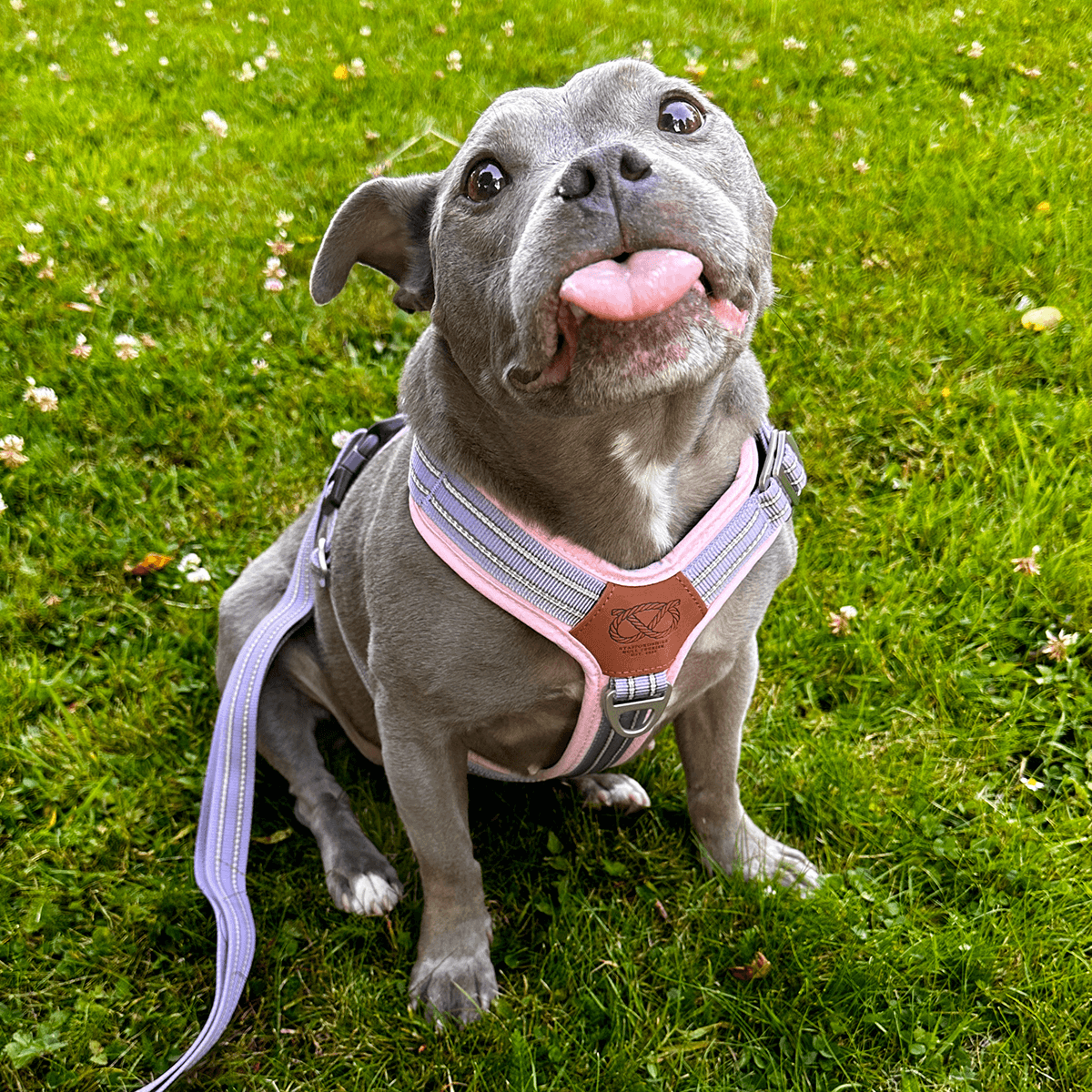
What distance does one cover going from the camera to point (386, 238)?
2.63 m

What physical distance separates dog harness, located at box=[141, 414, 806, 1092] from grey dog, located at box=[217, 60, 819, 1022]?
59 mm

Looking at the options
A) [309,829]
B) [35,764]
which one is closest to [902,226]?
[309,829]

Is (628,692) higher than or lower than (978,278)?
higher

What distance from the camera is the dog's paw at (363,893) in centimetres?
297

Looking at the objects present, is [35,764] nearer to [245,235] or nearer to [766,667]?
[766,667]

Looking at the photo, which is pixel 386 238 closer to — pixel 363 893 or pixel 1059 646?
pixel 363 893

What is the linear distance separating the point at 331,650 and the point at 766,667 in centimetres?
151

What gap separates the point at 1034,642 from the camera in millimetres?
3545

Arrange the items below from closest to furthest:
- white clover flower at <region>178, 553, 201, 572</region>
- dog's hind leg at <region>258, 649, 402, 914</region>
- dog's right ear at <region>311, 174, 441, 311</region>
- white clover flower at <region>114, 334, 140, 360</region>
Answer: dog's right ear at <region>311, 174, 441, 311</region>
dog's hind leg at <region>258, 649, 402, 914</region>
white clover flower at <region>178, 553, 201, 572</region>
white clover flower at <region>114, 334, 140, 360</region>

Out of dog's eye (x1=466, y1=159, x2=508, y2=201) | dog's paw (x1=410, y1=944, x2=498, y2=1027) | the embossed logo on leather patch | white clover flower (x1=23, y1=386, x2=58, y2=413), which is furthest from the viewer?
white clover flower (x1=23, y1=386, x2=58, y2=413)

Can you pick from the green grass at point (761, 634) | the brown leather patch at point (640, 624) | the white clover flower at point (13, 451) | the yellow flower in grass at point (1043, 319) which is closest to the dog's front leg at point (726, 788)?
the green grass at point (761, 634)

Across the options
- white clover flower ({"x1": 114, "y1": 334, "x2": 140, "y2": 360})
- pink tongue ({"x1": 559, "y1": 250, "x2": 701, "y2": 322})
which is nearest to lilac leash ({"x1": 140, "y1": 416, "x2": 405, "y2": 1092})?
pink tongue ({"x1": 559, "y1": 250, "x2": 701, "y2": 322})

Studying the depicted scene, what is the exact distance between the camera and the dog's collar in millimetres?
2299

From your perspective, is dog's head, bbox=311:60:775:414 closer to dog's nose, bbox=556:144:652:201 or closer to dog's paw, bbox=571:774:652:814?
dog's nose, bbox=556:144:652:201
